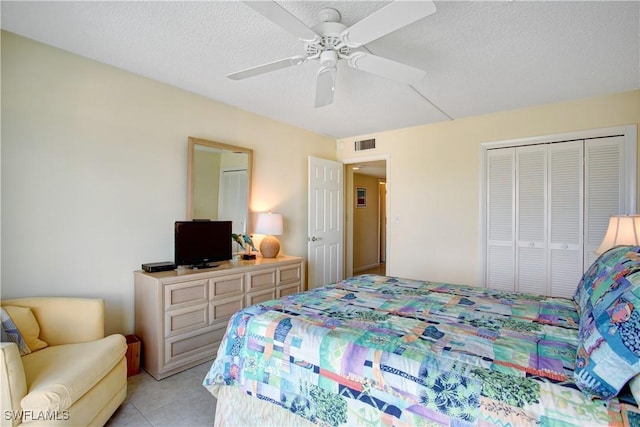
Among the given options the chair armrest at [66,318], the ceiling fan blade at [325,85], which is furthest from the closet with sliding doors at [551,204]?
the chair armrest at [66,318]

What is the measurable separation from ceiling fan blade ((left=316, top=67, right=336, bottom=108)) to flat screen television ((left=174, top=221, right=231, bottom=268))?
1550 mm

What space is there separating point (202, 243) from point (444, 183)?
301cm

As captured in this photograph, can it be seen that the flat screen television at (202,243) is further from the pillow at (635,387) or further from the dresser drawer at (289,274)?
the pillow at (635,387)

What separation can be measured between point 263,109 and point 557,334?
3284 millimetres

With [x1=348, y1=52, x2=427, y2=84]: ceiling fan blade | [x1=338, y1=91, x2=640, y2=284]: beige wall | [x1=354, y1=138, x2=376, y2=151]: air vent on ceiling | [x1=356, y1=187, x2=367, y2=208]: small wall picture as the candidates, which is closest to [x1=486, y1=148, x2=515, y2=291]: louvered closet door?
[x1=338, y1=91, x2=640, y2=284]: beige wall

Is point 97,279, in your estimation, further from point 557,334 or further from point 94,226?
point 557,334

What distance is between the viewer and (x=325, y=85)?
2172 millimetres

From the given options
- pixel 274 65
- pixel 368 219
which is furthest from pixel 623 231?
pixel 368 219

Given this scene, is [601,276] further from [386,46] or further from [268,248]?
[268,248]

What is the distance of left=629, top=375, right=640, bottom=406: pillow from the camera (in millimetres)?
943

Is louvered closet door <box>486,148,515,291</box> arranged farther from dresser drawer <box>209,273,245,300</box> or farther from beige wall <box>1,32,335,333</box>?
beige wall <box>1,32,335,333</box>

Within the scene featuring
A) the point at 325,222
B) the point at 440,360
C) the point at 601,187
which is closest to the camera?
the point at 440,360

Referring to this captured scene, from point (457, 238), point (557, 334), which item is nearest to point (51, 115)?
point (557, 334)

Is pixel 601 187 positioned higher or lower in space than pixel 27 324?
higher
